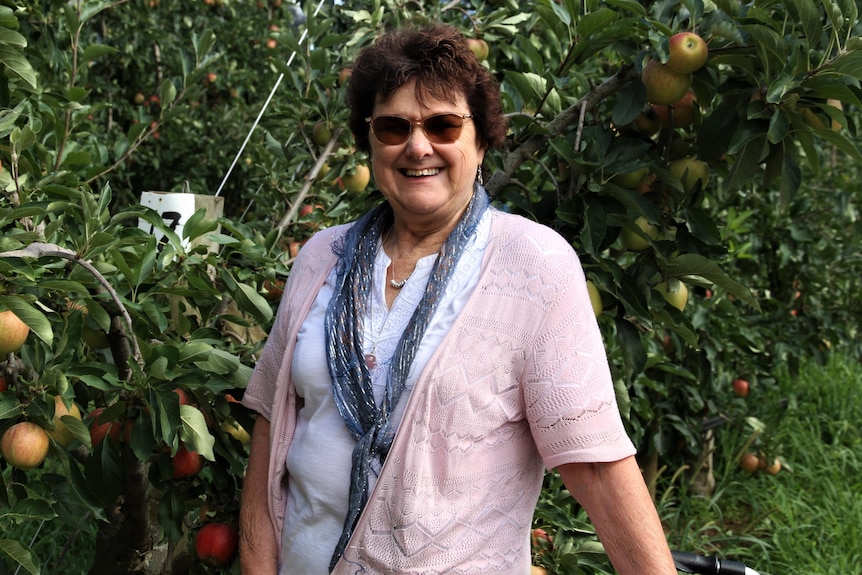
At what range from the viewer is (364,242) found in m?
1.41

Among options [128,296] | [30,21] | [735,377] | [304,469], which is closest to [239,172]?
[30,21]

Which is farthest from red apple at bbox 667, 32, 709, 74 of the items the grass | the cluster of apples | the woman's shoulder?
the grass

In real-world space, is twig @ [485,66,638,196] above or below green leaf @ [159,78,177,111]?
above

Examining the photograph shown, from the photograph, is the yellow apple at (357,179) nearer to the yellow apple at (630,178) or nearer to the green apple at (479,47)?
the green apple at (479,47)

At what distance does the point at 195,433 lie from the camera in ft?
4.51

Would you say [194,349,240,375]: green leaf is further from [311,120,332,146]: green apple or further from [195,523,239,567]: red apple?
[311,120,332,146]: green apple

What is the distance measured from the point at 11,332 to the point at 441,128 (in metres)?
0.72

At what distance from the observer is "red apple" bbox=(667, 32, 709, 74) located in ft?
5.17

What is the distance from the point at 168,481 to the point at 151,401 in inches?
12.3

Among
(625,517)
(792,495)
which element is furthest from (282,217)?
(792,495)

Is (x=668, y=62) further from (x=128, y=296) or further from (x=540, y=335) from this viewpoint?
(x=128, y=296)

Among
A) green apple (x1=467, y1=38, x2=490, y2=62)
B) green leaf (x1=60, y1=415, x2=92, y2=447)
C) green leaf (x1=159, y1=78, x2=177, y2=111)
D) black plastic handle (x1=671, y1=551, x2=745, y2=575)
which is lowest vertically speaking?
black plastic handle (x1=671, y1=551, x2=745, y2=575)

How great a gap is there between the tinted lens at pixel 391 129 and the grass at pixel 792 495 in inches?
79.0

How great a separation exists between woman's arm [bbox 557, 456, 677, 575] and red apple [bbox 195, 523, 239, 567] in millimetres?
772
